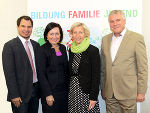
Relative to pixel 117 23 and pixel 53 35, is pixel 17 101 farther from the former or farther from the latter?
pixel 117 23

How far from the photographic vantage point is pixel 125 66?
199 cm

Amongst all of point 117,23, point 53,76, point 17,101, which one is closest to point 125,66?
point 117,23

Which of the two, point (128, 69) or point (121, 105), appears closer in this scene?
point (128, 69)

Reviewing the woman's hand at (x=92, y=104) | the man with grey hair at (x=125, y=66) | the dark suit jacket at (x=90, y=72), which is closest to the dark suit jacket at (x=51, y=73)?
the dark suit jacket at (x=90, y=72)

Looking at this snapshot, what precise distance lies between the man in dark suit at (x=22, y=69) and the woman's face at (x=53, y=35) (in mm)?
192

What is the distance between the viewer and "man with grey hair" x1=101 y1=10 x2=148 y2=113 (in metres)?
1.97

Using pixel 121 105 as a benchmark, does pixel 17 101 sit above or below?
above

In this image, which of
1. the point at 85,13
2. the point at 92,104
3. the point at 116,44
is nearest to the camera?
the point at 92,104

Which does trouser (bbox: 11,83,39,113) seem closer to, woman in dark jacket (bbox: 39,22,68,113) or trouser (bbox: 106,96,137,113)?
woman in dark jacket (bbox: 39,22,68,113)

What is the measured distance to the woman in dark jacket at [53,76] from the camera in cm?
204

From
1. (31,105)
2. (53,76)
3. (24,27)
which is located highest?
(24,27)

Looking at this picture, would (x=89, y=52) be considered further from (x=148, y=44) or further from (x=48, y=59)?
(x=148, y=44)

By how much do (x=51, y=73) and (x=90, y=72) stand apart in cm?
47

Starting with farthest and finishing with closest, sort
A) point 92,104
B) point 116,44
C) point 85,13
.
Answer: point 85,13 → point 116,44 → point 92,104
